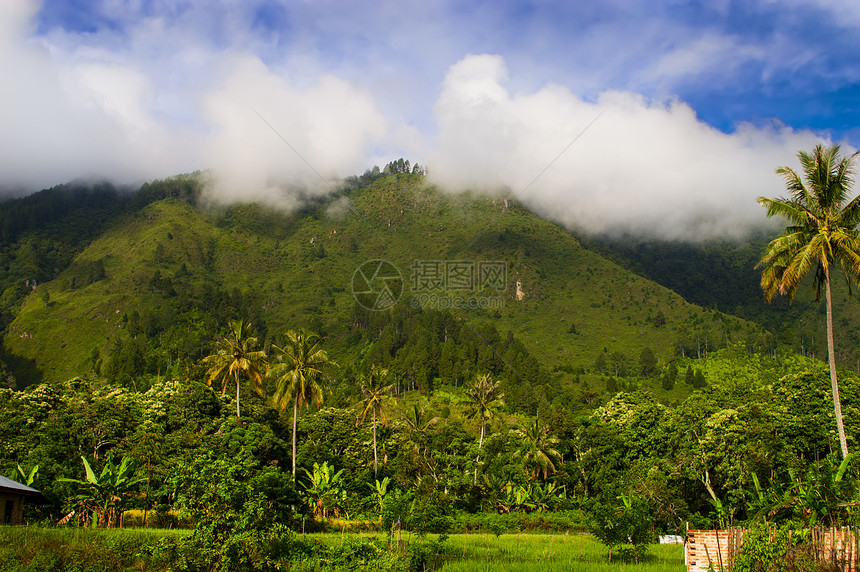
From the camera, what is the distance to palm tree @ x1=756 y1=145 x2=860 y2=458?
934 inches

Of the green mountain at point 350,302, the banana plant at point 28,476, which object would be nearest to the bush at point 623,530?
the banana plant at point 28,476

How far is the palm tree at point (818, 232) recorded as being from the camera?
23.7 m

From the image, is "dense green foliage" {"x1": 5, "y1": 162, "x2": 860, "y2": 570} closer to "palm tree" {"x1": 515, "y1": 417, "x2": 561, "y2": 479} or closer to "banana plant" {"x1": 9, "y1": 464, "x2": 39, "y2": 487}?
"palm tree" {"x1": 515, "y1": 417, "x2": 561, "y2": 479}

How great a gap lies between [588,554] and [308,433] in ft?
109

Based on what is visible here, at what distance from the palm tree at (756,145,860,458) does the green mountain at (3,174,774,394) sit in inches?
3547

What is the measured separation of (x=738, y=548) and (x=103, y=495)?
33.2 metres

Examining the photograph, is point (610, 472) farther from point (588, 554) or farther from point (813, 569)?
point (813, 569)

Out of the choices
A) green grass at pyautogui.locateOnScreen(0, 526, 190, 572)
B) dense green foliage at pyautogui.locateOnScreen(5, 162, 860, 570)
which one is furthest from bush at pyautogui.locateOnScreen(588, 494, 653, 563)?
green grass at pyautogui.locateOnScreen(0, 526, 190, 572)

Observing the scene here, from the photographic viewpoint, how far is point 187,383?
5875 cm

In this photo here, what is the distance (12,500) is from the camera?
1161 inches

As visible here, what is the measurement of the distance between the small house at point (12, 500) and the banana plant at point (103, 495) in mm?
5176

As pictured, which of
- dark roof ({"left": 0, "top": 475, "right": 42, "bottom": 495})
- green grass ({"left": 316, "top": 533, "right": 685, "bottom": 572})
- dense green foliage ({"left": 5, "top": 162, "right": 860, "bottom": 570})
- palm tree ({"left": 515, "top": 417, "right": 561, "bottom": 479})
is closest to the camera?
green grass ({"left": 316, "top": 533, "right": 685, "bottom": 572})

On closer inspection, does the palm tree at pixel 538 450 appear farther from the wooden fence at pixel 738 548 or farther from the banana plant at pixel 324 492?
the wooden fence at pixel 738 548

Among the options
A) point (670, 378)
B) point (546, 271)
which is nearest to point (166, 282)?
point (546, 271)
